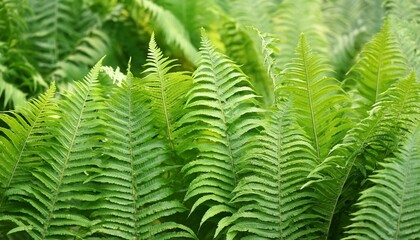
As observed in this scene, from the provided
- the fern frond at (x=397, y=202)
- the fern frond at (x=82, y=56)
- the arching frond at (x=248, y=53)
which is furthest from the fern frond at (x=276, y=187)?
the fern frond at (x=82, y=56)

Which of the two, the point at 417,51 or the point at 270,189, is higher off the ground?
the point at 417,51

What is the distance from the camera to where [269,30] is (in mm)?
4152

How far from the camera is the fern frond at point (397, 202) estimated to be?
195cm

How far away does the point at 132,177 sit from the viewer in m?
2.21

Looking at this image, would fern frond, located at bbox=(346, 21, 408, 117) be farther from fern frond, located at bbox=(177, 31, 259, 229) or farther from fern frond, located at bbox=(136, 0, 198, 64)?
fern frond, located at bbox=(136, 0, 198, 64)

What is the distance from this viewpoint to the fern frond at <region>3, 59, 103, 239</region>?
219 centimetres

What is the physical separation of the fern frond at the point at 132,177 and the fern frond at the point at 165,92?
0.06 m

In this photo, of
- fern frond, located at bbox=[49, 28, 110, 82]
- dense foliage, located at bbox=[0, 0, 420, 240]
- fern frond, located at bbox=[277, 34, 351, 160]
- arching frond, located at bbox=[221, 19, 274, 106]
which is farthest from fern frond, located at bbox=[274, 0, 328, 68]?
fern frond, located at bbox=[277, 34, 351, 160]

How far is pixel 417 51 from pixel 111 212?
5.71ft

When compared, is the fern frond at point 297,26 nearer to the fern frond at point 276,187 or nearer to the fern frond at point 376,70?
the fern frond at point 376,70

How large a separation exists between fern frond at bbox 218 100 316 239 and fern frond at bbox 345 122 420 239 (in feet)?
0.80

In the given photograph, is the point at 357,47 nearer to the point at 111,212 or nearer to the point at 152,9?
the point at 152,9

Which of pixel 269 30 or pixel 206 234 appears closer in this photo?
pixel 206 234

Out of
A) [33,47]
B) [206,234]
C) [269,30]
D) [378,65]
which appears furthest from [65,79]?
[378,65]
